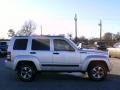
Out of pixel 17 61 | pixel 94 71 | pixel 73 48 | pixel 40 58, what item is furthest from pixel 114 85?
pixel 17 61

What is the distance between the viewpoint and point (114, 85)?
12.4 metres

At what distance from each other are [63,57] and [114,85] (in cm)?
244

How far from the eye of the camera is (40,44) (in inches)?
537

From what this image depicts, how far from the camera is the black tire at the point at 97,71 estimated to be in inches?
538

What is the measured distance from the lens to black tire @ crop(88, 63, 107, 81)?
13.7 meters

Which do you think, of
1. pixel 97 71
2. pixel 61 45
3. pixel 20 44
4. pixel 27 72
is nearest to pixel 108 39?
pixel 97 71

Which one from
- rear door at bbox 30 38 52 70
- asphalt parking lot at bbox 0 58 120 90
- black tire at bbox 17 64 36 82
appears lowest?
asphalt parking lot at bbox 0 58 120 90

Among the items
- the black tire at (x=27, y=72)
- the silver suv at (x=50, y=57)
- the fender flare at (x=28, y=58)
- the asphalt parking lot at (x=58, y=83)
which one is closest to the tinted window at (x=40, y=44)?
the silver suv at (x=50, y=57)

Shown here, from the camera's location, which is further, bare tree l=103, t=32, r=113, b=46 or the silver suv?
bare tree l=103, t=32, r=113, b=46

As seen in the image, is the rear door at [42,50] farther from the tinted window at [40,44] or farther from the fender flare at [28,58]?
the fender flare at [28,58]

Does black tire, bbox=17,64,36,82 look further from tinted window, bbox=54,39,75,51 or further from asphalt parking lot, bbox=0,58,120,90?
tinted window, bbox=54,39,75,51

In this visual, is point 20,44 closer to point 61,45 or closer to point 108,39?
point 61,45

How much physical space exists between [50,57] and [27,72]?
1161 millimetres

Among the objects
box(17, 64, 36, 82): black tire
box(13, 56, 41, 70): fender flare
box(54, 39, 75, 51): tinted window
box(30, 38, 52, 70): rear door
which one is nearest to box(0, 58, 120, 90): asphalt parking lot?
box(17, 64, 36, 82): black tire
